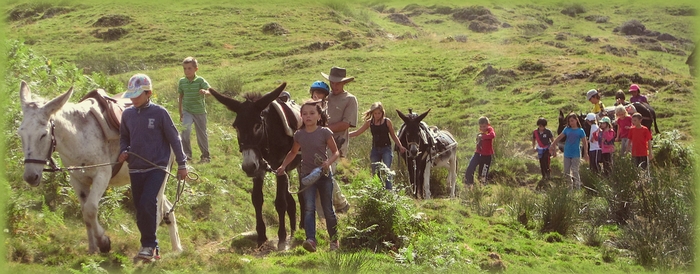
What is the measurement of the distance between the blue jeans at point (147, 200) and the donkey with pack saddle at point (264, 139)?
110 centimetres

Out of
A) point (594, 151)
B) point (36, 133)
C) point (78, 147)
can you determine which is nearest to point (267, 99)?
point (78, 147)

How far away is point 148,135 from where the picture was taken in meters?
6.71

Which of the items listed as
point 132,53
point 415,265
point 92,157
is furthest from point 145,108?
point 132,53

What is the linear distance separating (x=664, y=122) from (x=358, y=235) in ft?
54.2

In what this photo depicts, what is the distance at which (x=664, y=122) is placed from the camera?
21156 millimetres

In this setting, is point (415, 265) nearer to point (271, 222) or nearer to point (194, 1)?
point (271, 222)

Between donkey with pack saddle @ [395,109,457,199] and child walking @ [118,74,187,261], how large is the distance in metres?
5.55

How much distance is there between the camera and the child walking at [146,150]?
6.64m

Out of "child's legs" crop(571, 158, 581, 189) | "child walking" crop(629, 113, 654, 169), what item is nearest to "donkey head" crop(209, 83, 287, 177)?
"child's legs" crop(571, 158, 581, 189)

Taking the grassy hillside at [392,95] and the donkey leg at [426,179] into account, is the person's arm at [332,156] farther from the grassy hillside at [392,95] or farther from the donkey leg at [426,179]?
the donkey leg at [426,179]

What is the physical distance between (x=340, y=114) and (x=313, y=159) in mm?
1576

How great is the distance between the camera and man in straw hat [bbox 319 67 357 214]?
8.84m

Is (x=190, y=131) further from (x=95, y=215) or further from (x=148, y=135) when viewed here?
(x=148, y=135)

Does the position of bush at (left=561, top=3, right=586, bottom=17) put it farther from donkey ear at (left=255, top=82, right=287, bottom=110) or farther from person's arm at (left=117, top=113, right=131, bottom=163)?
person's arm at (left=117, top=113, right=131, bottom=163)
